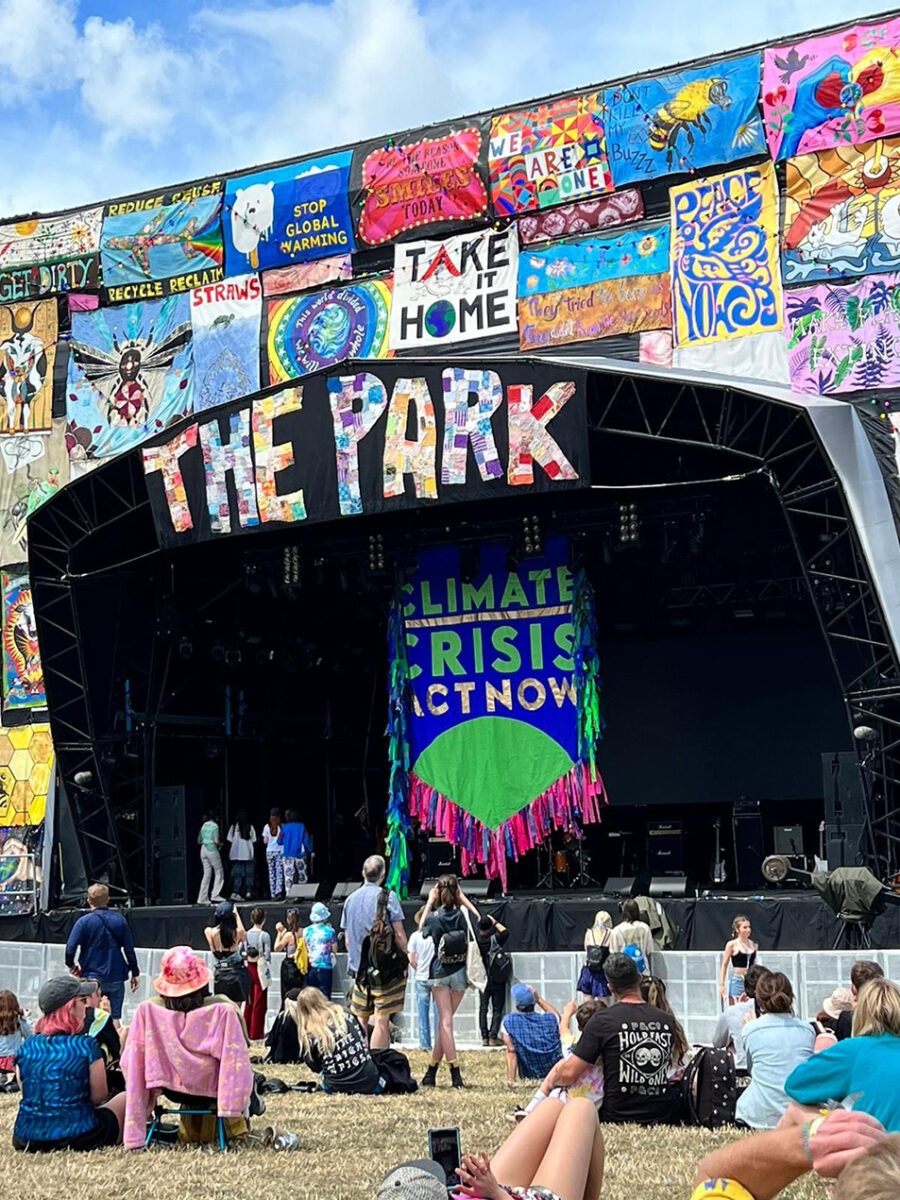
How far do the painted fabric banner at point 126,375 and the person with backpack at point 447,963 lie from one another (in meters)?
12.3

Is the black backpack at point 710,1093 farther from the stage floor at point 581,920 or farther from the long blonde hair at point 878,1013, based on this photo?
the stage floor at point 581,920

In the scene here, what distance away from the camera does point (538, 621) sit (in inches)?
822

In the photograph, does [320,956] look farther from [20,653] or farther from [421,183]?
[421,183]

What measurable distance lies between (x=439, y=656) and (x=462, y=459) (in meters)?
3.81

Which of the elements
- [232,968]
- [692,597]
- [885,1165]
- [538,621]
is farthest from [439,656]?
[885,1165]

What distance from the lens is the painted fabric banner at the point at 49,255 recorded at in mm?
23906

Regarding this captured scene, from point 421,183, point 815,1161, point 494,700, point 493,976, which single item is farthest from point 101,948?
point 421,183

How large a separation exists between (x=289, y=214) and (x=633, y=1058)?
16.5 m

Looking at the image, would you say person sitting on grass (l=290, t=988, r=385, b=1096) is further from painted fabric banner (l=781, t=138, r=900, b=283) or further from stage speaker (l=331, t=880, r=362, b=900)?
painted fabric banner (l=781, t=138, r=900, b=283)

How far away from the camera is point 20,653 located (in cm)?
2314

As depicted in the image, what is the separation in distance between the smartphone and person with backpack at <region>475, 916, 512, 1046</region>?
916cm

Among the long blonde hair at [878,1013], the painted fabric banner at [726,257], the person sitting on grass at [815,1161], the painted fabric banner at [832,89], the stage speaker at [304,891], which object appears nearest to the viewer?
the person sitting on grass at [815,1161]

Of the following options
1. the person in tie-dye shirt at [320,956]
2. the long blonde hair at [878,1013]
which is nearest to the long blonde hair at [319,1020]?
the person in tie-dye shirt at [320,956]

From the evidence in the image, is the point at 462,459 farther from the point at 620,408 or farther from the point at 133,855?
the point at 133,855
